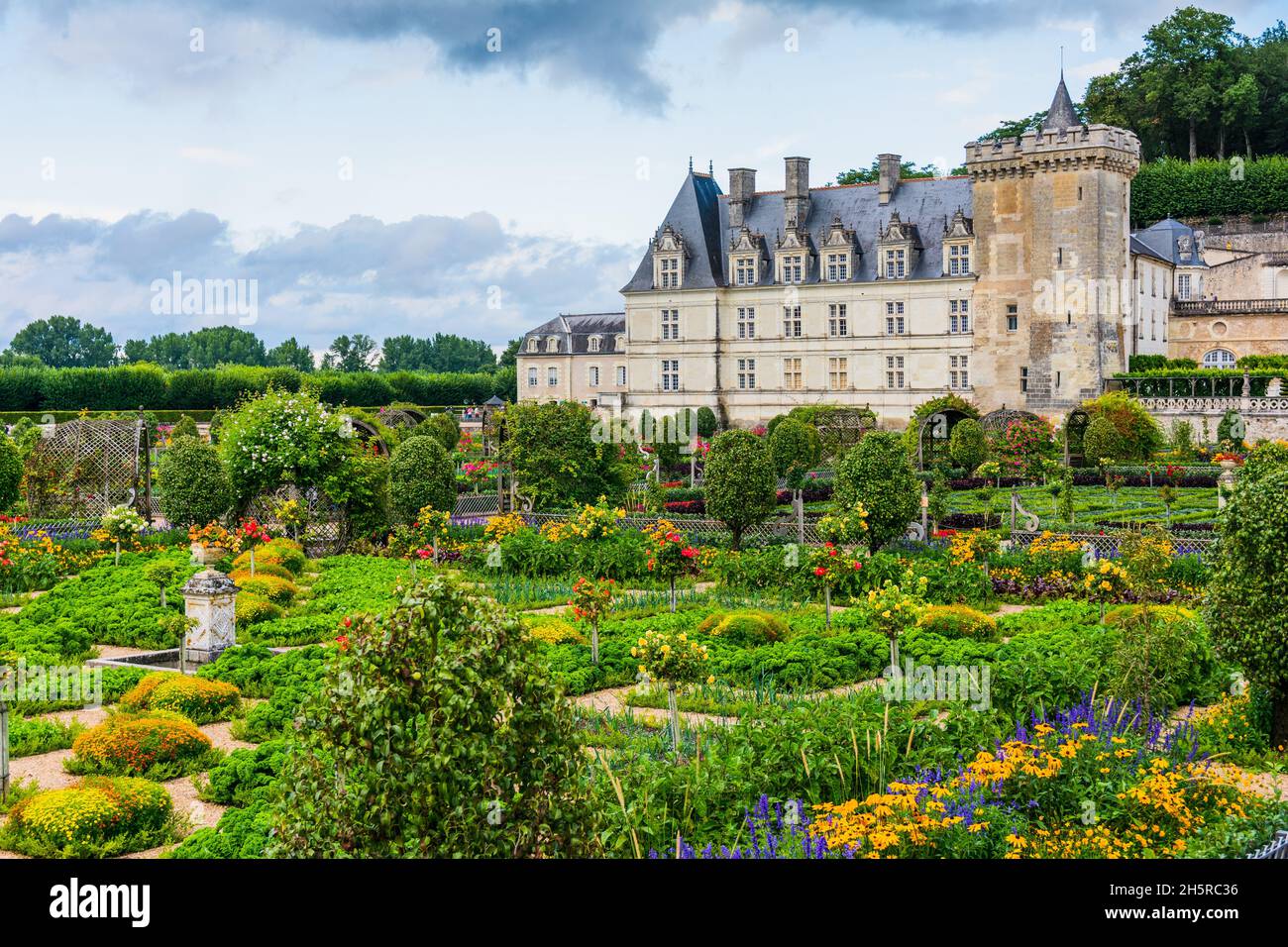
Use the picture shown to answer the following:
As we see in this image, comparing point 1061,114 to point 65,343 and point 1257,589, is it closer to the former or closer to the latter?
point 1257,589

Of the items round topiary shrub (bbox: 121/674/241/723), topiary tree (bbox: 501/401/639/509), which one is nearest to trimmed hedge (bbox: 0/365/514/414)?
topiary tree (bbox: 501/401/639/509)

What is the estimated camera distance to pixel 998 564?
71.7 ft

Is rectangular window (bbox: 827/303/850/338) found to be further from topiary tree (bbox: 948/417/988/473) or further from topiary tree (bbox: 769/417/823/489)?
topiary tree (bbox: 769/417/823/489)

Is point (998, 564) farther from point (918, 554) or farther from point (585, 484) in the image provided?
point (585, 484)

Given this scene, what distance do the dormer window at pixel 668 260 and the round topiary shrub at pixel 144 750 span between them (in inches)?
1893

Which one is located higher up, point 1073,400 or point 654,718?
point 1073,400

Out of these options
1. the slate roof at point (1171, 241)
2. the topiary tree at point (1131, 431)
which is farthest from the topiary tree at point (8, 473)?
the slate roof at point (1171, 241)

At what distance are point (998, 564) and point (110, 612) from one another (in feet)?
42.8

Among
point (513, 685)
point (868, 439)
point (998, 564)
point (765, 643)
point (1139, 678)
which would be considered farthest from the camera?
point (868, 439)

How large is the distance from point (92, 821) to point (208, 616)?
694 cm

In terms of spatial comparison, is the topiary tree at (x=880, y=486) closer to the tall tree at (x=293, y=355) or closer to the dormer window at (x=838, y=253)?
the dormer window at (x=838, y=253)

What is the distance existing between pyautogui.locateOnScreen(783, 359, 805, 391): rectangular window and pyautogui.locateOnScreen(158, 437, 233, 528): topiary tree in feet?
109

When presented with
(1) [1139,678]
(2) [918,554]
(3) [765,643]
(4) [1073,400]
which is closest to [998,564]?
(2) [918,554]

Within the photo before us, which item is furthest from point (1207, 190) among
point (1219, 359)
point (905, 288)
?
point (905, 288)
